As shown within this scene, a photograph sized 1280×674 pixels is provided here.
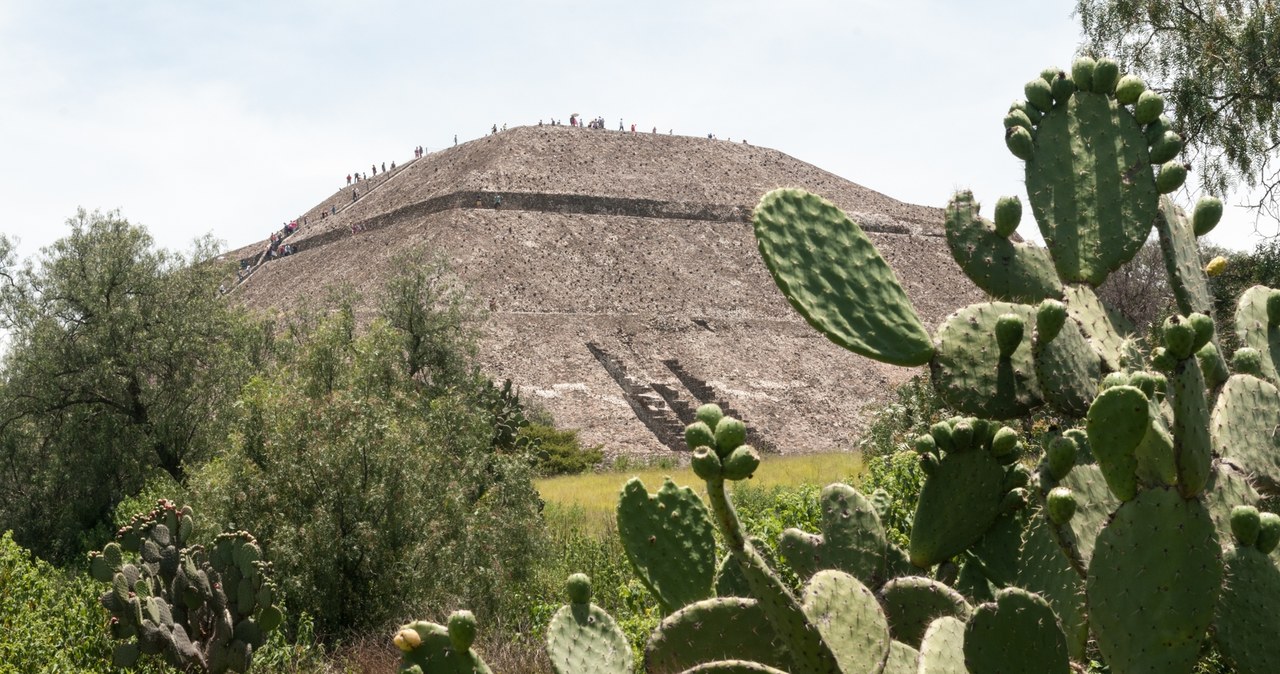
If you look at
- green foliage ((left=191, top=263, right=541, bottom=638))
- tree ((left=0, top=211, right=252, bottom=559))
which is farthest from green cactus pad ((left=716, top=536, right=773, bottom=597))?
tree ((left=0, top=211, right=252, bottom=559))

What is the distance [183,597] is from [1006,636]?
1038cm

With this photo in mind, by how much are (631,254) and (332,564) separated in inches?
1926

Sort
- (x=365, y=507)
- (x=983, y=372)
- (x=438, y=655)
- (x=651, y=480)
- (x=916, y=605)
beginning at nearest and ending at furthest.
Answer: (x=438, y=655), (x=916, y=605), (x=983, y=372), (x=365, y=507), (x=651, y=480)

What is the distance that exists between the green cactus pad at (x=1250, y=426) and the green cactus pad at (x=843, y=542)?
0.94 m

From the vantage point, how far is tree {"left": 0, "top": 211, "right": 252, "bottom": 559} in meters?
24.2

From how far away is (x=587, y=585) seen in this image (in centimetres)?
288

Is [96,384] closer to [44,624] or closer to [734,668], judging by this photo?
[44,624]

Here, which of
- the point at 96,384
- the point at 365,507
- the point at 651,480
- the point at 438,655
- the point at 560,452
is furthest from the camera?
the point at 560,452

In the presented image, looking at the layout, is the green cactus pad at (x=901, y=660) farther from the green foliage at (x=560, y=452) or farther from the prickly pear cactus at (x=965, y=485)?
the green foliage at (x=560, y=452)

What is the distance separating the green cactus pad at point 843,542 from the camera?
3.42 m

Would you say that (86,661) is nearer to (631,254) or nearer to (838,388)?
(838,388)

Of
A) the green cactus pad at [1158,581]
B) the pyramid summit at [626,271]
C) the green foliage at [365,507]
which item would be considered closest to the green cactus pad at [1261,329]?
the green cactus pad at [1158,581]

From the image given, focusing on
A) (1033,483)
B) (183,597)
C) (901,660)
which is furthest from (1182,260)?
(183,597)

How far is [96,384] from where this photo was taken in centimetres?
2450
